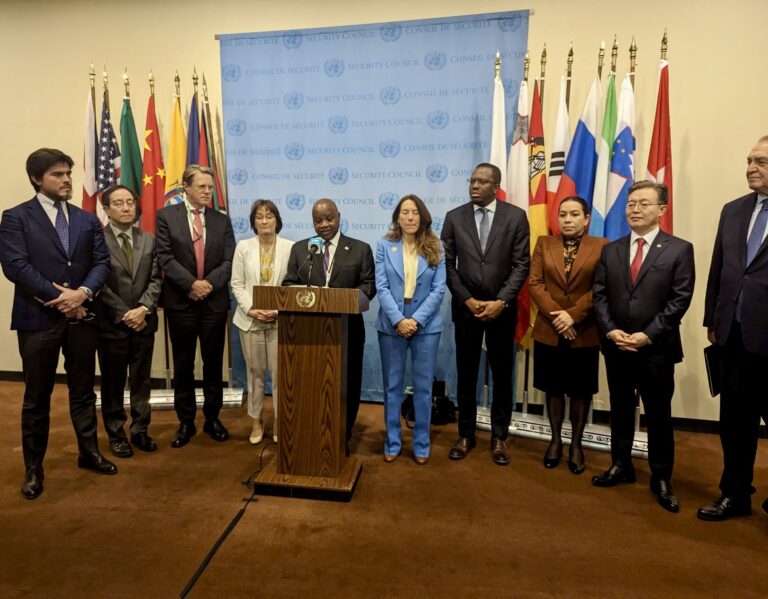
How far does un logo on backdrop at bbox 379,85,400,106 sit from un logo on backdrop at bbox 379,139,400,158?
0.30 meters

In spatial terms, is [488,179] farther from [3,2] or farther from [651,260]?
[3,2]

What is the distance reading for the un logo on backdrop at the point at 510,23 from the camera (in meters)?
3.78

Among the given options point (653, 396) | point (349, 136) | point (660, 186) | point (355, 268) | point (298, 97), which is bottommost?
point (653, 396)

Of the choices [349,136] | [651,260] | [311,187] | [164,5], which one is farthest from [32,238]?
[651,260]

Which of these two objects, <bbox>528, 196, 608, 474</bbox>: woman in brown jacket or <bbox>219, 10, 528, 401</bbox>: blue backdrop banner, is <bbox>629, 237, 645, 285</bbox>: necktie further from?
<bbox>219, 10, 528, 401</bbox>: blue backdrop banner

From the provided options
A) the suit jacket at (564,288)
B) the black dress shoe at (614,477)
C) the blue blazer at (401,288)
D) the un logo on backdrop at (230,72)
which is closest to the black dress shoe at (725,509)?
the black dress shoe at (614,477)

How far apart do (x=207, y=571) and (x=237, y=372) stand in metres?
2.61

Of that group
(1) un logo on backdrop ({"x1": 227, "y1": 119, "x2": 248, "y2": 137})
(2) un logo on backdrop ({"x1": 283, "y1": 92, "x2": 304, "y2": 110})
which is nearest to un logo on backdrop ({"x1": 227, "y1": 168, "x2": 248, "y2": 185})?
(1) un logo on backdrop ({"x1": 227, "y1": 119, "x2": 248, "y2": 137})

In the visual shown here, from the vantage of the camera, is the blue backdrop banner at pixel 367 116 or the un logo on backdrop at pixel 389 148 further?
the un logo on backdrop at pixel 389 148

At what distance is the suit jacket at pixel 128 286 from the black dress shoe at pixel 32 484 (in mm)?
828

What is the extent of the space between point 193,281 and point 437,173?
2.10m

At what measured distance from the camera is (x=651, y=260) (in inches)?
102

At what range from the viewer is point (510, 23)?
379 cm

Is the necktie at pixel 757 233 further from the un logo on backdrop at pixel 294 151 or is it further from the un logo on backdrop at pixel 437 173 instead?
the un logo on backdrop at pixel 294 151
